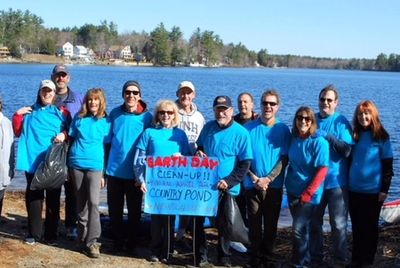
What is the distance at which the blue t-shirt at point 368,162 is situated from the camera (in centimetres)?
665

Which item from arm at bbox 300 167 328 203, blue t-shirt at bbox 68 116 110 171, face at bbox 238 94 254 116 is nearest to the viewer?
arm at bbox 300 167 328 203

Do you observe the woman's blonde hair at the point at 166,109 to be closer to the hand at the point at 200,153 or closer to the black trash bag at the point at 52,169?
the hand at the point at 200,153

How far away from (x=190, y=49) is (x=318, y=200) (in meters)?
184

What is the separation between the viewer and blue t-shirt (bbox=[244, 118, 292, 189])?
6.75 meters

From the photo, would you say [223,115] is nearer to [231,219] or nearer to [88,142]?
[231,219]

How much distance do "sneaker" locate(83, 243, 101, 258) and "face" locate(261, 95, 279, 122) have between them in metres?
2.60

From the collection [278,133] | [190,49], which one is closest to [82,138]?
[278,133]

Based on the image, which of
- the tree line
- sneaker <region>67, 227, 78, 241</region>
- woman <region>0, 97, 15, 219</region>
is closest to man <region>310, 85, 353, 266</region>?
sneaker <region>67, 227, 78, 241</region>

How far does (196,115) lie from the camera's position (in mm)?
7648

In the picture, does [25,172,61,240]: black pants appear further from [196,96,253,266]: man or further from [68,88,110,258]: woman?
[196,96,253,266]: man

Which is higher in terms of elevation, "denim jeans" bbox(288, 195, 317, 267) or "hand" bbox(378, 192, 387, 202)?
"hand" bbox(378, 192, 387, 202)

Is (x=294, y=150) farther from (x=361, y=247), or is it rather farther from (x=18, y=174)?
(x=18, y=174)

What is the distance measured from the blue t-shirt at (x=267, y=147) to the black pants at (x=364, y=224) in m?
0.97

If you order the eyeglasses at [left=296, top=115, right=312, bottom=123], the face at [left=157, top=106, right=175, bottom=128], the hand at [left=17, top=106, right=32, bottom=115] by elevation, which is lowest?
the hand at [left=17, top=106, right=32, bottom=115]
